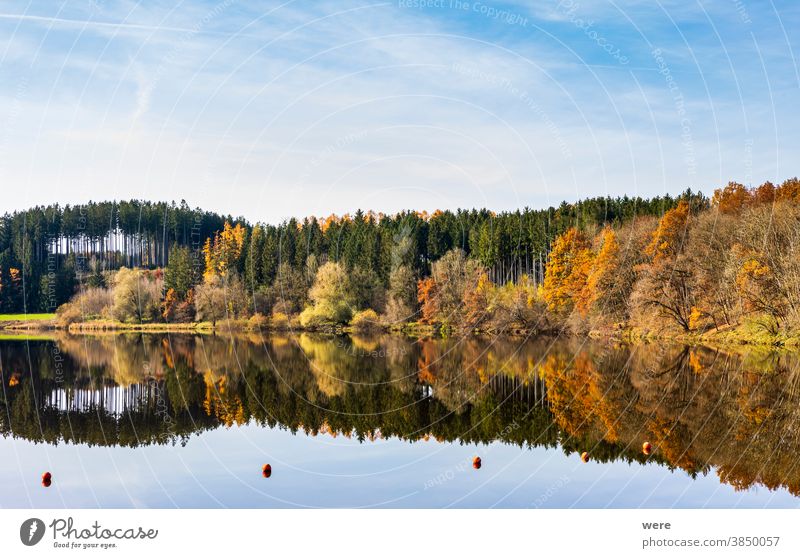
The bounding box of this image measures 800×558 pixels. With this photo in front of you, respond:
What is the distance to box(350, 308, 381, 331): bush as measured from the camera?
78875 millimetres

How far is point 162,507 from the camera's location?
1689 cm

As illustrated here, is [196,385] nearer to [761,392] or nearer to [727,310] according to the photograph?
[761,392]

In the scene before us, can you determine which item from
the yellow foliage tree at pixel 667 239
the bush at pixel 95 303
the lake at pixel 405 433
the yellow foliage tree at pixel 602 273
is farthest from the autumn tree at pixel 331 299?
the lake at pixel 405 433

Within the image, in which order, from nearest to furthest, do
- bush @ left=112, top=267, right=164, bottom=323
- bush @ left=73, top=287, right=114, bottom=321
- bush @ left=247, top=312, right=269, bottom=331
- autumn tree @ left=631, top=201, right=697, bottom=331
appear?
autumn tree @ left=631, top=201, right=697, bottom=331
bush @ left=247, top=312, right=269, bottom=331
bush @ left=112, top=267, right=164, bottom=323
bush @ left=73, top=287, right=114, bottom=321

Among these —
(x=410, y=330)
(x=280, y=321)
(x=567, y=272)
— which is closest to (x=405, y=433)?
(x=567, y=272)

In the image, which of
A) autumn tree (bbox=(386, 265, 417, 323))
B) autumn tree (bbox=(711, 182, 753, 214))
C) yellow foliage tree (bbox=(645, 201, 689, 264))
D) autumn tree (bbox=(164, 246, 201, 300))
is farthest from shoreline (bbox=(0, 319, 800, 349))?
autumn tree (bbox=(711, 182, 753, 214))

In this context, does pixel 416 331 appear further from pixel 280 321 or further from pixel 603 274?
pixel 603 274

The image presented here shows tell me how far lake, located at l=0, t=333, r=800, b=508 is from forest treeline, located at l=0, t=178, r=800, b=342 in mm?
12945

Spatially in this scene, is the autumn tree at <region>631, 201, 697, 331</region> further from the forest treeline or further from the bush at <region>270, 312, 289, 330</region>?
the bush at <region>270, 312, 289, 330</region>

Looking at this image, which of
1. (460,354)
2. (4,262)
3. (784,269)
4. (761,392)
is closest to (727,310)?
(784,269)

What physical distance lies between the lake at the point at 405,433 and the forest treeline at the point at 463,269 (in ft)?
42.5

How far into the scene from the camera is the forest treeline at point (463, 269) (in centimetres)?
5656

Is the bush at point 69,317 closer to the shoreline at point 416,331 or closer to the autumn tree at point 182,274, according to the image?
the shoreline at point 416,331

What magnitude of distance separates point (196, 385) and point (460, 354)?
21.6 metres
